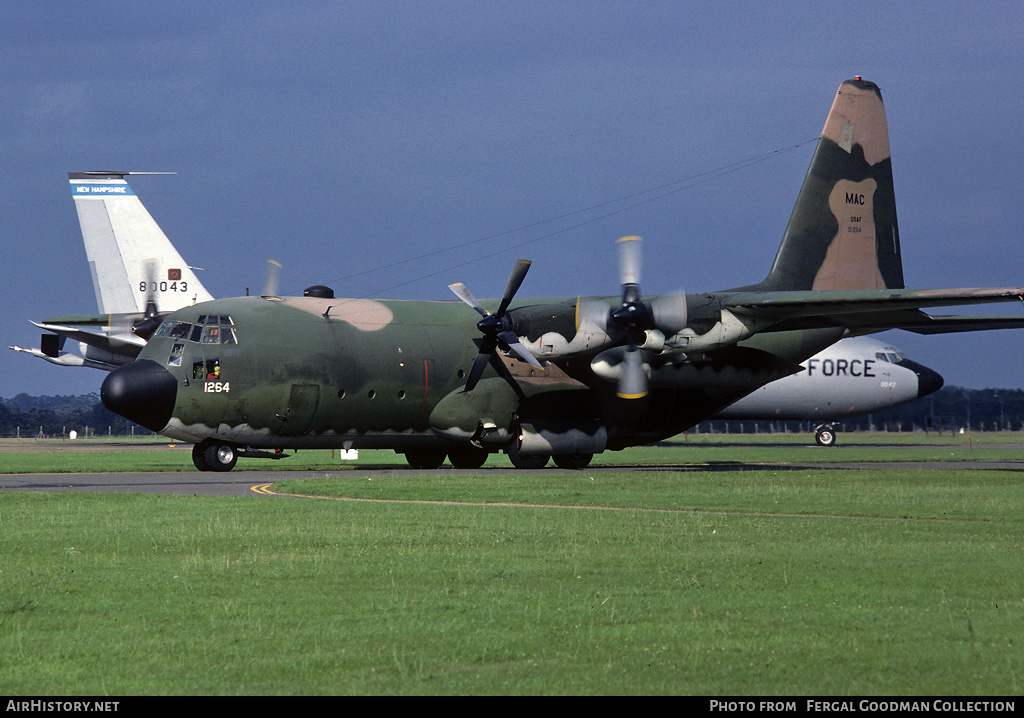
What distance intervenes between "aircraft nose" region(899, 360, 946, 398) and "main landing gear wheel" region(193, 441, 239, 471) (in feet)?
147

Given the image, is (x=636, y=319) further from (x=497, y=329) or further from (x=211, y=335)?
(x=211, y=335)

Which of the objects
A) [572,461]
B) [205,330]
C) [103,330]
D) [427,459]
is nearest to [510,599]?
[205,330]

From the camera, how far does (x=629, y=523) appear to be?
19.6 m

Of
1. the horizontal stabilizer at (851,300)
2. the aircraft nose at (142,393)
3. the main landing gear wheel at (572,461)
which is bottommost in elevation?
the main landing gear wheel at (572,461)

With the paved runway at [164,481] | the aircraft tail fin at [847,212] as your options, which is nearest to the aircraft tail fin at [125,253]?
the paved runway at [164,481]

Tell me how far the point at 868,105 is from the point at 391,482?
2583 cm

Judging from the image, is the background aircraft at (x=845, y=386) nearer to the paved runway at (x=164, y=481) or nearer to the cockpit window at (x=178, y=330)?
the paved runway at (x=164, y=481)

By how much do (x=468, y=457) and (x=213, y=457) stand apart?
9.38 meters

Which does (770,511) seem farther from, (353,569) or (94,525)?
(94,525)

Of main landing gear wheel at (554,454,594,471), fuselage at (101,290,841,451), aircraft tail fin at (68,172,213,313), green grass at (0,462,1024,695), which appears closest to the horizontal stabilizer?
fuselage at (101,290,841,451)

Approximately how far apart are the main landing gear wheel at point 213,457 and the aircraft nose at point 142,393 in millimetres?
3283

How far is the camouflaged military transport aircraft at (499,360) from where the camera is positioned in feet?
110

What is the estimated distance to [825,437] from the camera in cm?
7225
